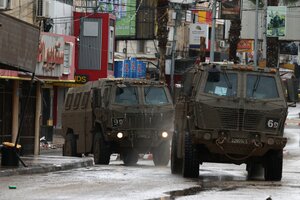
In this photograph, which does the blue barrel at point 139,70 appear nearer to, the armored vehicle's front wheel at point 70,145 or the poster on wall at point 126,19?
the poster on wall at point 126,19

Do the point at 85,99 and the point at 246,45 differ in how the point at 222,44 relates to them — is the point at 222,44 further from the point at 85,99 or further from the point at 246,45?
the point at 85,99

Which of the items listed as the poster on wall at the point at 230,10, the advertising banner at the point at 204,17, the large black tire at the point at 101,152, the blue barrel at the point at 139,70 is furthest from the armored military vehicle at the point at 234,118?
the advertising banner at the point at 204,17

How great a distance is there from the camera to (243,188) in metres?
17.8

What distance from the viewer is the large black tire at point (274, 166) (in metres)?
21.0

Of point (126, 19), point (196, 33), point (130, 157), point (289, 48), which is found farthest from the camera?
point (289, 48)

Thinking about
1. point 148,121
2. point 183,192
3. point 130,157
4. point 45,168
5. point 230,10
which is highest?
point 230,10

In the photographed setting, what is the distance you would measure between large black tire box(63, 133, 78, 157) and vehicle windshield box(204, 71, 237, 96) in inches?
487

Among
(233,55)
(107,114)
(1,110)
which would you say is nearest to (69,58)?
(233,55)

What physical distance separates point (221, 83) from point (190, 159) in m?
1.81

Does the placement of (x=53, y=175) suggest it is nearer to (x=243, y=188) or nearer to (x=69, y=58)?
(x=243, y=188)

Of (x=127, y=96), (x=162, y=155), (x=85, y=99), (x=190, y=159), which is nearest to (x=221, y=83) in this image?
(x=190, y=159)

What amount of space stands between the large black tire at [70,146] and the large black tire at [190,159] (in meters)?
12.2

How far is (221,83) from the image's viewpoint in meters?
21.1

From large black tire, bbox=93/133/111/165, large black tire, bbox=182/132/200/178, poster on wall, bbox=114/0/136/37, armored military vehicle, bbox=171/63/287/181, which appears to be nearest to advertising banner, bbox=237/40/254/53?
poster on wall, bbox=114/0/136/37
